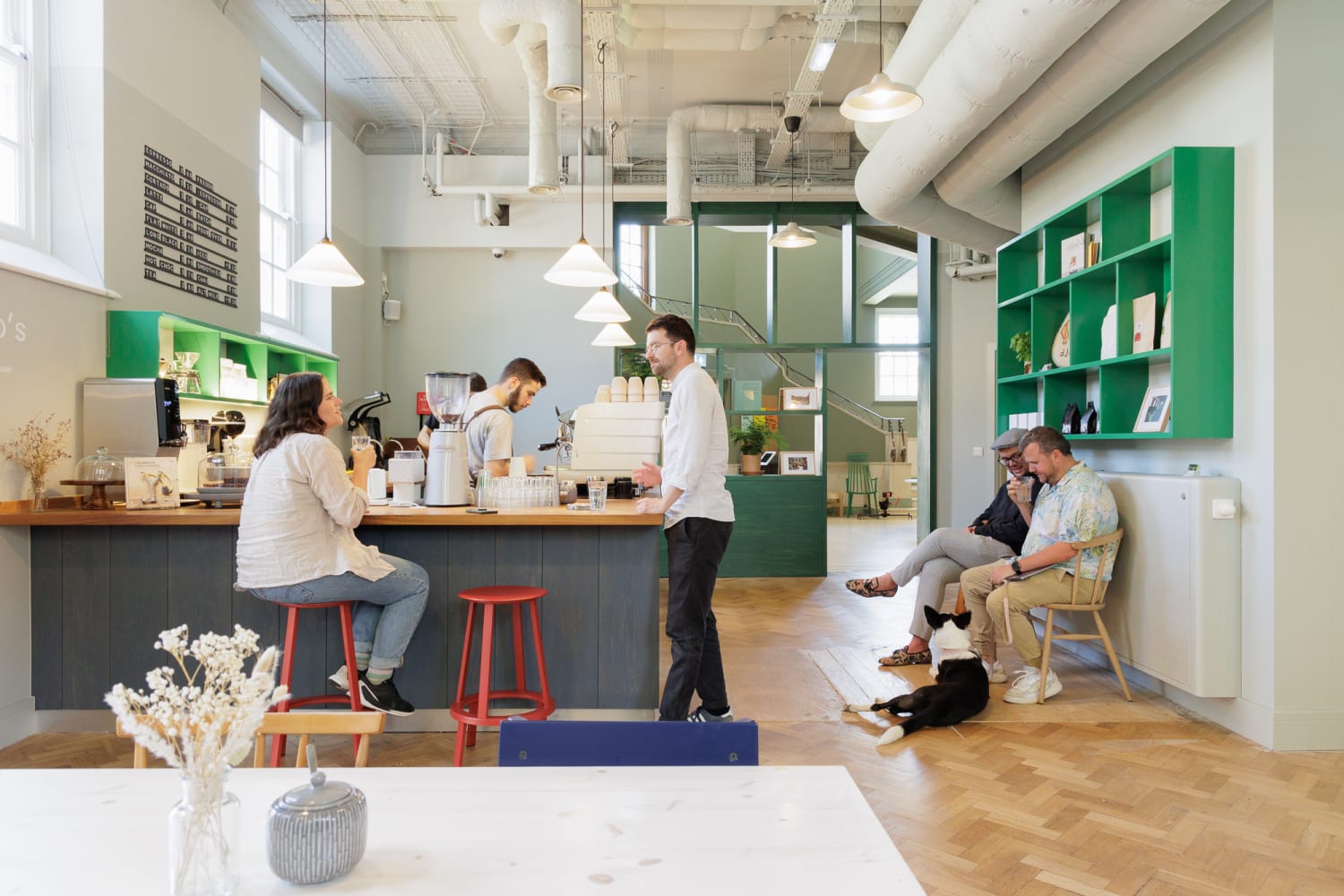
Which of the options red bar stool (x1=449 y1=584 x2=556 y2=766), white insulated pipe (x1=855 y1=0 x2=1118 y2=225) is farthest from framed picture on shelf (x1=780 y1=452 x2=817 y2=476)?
red bar stool (x1=449 y1=584 x2=556 y2=766)

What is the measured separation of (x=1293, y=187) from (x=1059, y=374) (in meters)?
1.81

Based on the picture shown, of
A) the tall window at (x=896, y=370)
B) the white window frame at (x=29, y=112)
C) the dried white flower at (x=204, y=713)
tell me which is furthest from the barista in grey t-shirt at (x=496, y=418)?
the tall window at (x=896, y=370)

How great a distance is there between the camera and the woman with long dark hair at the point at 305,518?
3.16 metres

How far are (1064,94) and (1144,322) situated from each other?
1.22m

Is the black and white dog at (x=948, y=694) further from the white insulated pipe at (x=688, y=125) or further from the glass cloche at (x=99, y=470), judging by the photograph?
the white insulated pipe at (x=688, y=125)

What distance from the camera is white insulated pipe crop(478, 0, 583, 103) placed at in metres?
5.03

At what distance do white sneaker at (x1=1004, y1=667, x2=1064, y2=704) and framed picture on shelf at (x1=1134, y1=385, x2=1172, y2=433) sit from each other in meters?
1.34

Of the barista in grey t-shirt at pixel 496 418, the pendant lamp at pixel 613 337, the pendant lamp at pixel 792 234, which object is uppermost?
the pendant lamp at pixel 792 234

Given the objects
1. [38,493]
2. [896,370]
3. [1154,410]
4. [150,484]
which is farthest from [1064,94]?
[896,370]

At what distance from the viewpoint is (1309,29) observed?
3576 mm

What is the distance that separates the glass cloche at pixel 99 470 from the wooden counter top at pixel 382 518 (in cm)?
28

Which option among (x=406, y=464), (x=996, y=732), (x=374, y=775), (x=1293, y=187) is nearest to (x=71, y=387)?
(x=406, y=464)

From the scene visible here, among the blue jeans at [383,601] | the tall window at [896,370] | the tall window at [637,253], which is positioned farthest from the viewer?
the tall window at [896,370]

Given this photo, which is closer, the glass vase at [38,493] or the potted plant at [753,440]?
the glass vase at [38,493]
